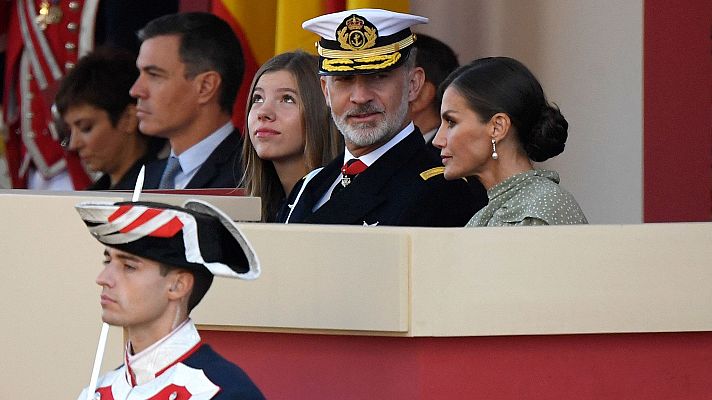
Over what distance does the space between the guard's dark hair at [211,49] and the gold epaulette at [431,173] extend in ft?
6.12


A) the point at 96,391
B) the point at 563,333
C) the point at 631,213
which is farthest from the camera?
the point at 631,213

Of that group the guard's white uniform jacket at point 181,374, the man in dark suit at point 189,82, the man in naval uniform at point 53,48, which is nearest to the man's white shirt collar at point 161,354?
the guard's white uniform jacket at point 181,374

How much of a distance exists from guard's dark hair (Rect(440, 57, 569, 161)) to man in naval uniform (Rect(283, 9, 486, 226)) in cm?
Answer: 25

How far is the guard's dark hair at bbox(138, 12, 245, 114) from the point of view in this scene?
5934 millimetres

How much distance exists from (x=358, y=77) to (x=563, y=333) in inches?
46.1

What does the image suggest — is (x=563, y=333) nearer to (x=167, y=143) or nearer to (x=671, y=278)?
(x=671, y=278)

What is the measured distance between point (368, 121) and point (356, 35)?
23 cm

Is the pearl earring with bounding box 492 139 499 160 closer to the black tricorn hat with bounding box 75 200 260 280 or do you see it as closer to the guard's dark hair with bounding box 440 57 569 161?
the guard's dark hair with bounding box 440 57 569 161

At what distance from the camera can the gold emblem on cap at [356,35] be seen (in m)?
4.37

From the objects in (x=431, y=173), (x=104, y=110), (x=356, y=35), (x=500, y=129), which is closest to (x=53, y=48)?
(x=104, y=110)

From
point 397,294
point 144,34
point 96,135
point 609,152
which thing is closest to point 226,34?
point 144,34

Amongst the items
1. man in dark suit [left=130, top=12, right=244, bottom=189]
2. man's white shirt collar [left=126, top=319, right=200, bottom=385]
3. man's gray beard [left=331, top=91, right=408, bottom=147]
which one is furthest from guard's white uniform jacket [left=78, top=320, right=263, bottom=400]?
man in dark suit [left=130, top=12, right=244, bottom=189]

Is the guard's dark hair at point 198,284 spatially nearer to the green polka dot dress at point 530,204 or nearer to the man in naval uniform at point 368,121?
the green polka dot dress at point 530,204

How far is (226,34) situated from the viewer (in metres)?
5.94
